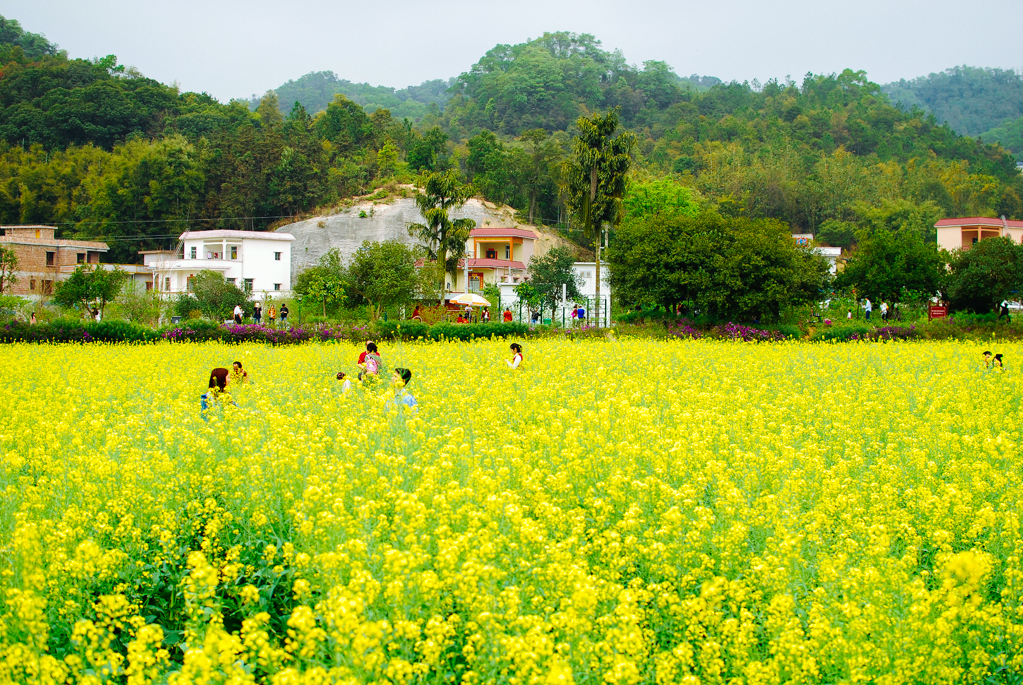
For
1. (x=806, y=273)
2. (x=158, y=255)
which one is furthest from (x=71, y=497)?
(x=158, y=255)

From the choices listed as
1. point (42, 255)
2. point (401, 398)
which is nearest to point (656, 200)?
point (42, 255)

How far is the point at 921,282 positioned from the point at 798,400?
31.5m

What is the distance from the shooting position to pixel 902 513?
6.38 meters

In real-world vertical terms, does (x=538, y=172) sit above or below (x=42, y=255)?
above

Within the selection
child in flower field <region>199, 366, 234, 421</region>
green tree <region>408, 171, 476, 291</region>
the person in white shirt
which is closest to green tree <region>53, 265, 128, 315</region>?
green tree <region>408, 171, 476, 291</region>

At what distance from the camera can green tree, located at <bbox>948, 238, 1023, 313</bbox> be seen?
A: 34750mm

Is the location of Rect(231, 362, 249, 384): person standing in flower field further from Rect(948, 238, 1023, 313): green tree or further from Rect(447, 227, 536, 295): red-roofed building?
Rect(447, 227, 536, 295): red-roofed building

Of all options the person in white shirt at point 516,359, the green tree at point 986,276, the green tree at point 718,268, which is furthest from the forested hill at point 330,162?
the person in white shirt at point 516,359

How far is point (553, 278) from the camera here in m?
53.5

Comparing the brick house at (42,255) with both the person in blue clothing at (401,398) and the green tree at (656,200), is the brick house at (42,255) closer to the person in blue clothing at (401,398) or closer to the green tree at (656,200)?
the green tree at (656,200)

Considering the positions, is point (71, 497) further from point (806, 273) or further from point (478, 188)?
point (478, 188)

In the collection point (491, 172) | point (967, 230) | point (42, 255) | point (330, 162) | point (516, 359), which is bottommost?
point (516, 359)

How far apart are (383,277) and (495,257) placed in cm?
2673

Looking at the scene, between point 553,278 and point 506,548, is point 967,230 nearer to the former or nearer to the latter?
point 553,278
